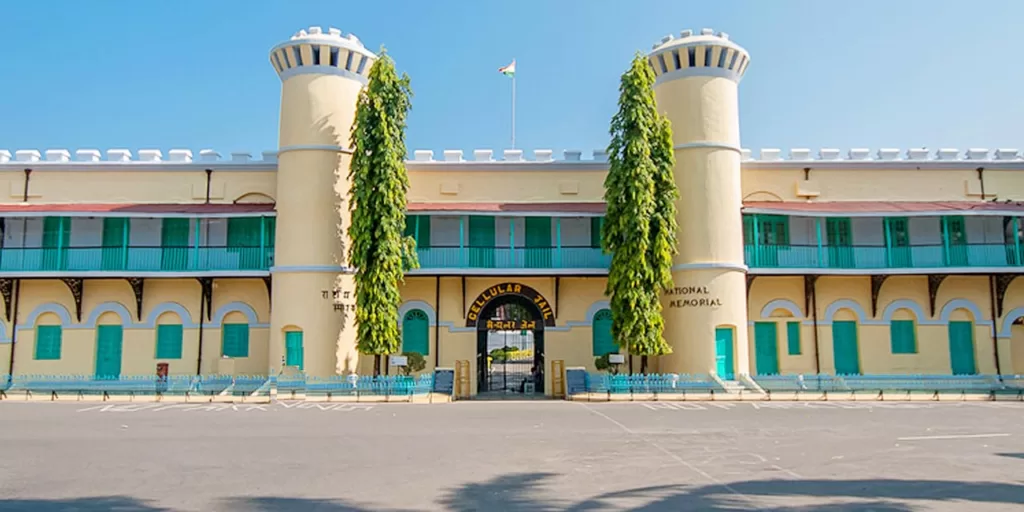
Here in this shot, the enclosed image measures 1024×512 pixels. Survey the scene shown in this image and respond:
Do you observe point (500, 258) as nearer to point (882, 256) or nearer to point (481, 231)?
point (481, 231)

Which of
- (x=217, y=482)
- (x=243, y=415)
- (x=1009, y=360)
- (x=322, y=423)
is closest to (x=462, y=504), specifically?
(x=217, y=482)

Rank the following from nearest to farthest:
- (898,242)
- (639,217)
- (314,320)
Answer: (639,217), (314,320), (898,242)

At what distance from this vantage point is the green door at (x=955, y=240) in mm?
24453

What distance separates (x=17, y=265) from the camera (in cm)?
2416

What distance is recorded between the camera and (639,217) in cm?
2216

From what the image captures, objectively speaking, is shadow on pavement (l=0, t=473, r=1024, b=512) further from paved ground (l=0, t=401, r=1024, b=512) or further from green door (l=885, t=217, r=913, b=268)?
green door (l=885, t=217, r=913, b=268)

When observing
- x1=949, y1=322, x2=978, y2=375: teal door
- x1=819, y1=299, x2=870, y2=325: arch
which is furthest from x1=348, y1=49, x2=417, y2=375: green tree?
x1=949, y1=322, x2=978, y2=375: teal door

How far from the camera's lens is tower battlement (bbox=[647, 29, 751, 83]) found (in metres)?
24.1

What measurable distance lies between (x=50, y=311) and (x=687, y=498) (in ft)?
77.3

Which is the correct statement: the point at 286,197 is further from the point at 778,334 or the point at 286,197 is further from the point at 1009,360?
the point at 1009,360

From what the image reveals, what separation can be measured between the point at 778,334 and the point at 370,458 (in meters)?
17.9

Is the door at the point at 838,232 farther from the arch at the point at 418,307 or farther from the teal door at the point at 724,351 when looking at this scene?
the arch at the point at 418,307

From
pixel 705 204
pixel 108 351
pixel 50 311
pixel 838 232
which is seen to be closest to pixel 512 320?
pixel 705 204

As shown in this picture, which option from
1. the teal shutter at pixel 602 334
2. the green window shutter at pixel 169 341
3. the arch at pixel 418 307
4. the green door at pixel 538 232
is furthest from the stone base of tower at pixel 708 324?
the green window shutter at pixel 169 341
